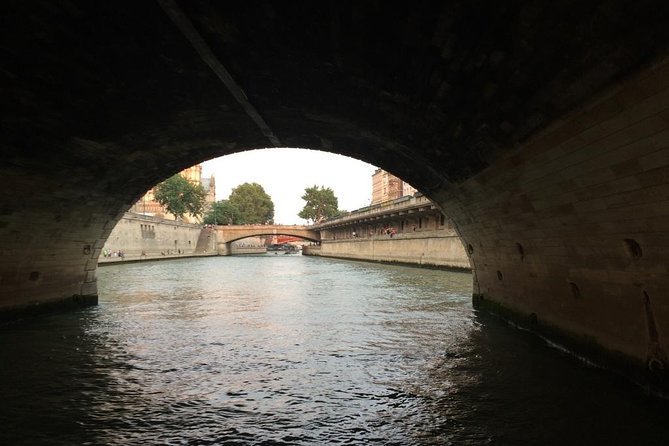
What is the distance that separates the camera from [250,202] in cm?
12288

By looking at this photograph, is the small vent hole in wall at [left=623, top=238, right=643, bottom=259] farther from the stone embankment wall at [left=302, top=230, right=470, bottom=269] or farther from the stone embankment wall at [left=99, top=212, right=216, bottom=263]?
the stone embankment wall at [left=99, top=212, right=216, bottom=263]

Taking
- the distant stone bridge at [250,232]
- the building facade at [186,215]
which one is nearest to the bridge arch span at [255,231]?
the distant stone bridge at [250,232]

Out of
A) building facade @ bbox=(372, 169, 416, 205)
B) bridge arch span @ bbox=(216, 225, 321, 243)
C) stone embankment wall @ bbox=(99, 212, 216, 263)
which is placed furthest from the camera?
building facade @ bbox=(372, 169, 416, 205)

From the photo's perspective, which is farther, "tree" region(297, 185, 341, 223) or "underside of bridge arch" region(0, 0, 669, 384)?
"tree" region(297, 185, 341, 223)

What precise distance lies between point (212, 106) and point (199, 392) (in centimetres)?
591

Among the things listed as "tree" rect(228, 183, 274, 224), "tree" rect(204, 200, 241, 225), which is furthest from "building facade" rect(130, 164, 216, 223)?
"tree" rect(228, 183, 274, 224)

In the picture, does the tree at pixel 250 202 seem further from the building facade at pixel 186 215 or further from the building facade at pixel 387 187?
the building facade at pixel 387 187

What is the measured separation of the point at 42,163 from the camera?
11.1 meters

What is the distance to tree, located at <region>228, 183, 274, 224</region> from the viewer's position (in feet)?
399

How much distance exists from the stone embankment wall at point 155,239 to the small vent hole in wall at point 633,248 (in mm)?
41544

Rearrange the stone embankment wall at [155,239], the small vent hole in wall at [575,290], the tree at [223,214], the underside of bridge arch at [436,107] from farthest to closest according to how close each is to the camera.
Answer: the tree at [223,214]
the stone embankment wall at [155,239]
the small vent hole in wall at [575,290]
the underside of bridge arch at [436,107]

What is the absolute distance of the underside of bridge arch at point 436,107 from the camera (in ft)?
18.1

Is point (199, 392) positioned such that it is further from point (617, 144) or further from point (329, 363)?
point (617, 144)

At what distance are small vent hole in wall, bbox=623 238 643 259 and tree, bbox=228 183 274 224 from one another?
11624 cm
